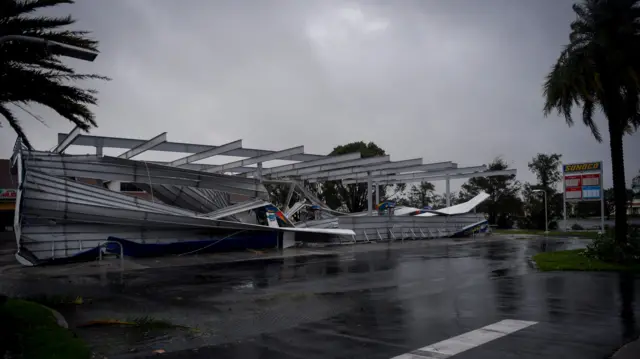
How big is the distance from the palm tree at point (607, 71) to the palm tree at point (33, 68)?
1412cm

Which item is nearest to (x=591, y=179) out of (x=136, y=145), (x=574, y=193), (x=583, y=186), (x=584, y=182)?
(x=584, y=182)

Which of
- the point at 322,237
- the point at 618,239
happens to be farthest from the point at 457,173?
the point at 618,239

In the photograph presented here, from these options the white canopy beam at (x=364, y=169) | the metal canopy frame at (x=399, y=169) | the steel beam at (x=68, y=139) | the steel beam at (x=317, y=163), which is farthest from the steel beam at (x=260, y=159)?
the steel beam at (x=68, y=139)

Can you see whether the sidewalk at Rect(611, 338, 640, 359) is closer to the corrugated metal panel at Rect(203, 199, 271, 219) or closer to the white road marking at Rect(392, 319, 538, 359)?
the white road marking at Rect(392, 319, 538, 359)

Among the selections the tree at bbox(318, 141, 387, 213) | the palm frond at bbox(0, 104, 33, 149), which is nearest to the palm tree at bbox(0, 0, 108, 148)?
the palm frond at bbox(0, 104, 33, 149)

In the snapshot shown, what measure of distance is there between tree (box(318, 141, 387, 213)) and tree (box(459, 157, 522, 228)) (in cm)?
1419

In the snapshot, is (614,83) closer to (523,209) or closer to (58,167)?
(58,167)

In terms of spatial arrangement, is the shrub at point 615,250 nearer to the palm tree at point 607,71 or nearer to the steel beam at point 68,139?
the palm tree at point 607,71

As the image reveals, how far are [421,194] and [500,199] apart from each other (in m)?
16.5

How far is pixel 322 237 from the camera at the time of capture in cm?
2636

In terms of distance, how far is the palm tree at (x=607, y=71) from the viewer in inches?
622

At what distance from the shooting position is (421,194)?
7250 centimetres

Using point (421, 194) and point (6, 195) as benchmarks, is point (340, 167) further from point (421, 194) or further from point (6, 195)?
point (421, 194)

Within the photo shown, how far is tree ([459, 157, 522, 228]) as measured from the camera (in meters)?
55.9
